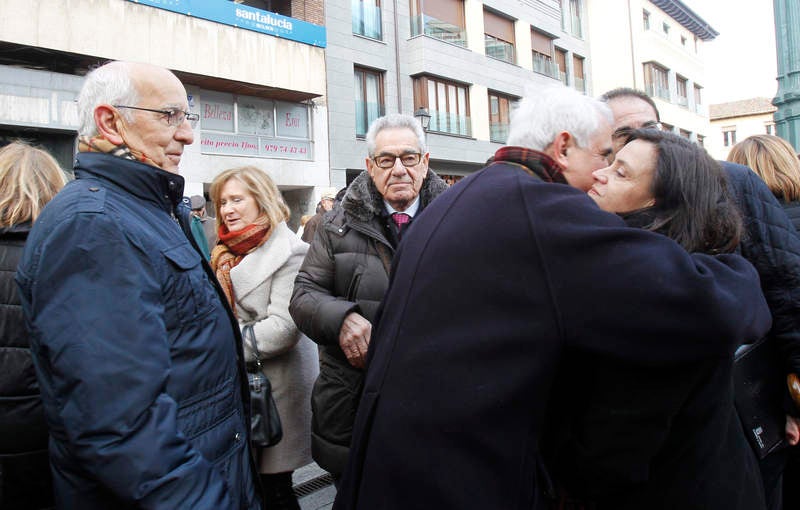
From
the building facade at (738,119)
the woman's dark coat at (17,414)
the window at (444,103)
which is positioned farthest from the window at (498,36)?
the building facade at (738,119)

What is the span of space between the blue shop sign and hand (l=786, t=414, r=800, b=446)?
14.8 metres

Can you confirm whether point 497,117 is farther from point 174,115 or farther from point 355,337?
point 174,115

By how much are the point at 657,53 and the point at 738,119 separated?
116 feet

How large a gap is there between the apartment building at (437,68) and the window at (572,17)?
116 inches

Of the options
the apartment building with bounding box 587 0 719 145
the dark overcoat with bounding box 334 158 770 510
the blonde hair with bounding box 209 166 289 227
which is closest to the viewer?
the dark overcoat with bounding box 334 158 770 510

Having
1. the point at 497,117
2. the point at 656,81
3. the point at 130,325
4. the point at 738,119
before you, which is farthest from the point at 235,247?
the point at 738,119

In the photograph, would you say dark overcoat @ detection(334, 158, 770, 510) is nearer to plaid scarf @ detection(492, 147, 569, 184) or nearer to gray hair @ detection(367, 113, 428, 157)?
plaid scarf @ detection(492, 147, 569, 184)

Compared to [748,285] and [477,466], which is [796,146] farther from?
[477,466]

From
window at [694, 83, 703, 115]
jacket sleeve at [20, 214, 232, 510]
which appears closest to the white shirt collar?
jacket sleeve at [20, 214, 232, 510]

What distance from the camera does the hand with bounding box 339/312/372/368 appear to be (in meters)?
2.47

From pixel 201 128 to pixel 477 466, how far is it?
15064mm

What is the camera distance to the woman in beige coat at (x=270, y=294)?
297cm

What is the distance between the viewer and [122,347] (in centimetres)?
149

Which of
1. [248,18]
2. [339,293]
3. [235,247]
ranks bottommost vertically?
[339,293]
